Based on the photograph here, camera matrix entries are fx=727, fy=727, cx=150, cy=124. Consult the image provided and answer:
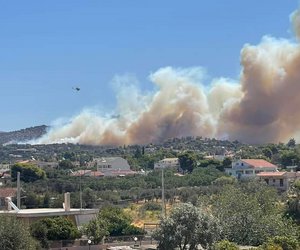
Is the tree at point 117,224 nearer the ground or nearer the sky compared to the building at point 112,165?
nearer the ground

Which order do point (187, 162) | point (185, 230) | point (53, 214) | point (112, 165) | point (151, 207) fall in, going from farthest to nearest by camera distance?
point (112, 165)
point (187, 162)
point (151, 207)
point (53, 214)
point (185, 230)

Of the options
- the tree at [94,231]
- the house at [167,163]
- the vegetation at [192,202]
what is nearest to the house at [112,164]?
the vegetation at [192,202]

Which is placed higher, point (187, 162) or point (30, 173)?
point (187, 162)

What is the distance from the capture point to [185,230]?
36375mm

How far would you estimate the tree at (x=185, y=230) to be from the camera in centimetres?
3628

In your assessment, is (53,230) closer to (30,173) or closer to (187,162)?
(30,173)

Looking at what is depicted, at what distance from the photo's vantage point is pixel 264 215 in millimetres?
45906

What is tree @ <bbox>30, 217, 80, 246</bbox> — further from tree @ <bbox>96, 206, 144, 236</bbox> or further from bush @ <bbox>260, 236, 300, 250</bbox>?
bush @ <bbox>260, 236, 300, 250</bbox>

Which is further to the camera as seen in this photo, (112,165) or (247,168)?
(112,165)

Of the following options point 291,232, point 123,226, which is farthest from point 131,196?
point 291,232

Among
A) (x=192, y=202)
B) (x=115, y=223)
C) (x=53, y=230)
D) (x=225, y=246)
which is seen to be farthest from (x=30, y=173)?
(x=225, y=246)

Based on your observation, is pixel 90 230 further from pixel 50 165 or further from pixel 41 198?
pixel 50 165

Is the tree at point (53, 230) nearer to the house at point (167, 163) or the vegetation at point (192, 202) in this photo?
the vegetation at point (192, 202)

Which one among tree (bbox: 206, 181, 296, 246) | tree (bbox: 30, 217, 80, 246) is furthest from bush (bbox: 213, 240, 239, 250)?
tree (bbox: 30, 217, 80, 246)
